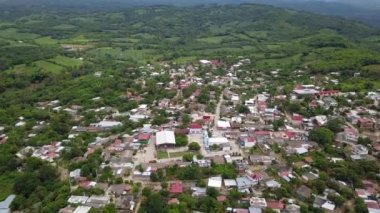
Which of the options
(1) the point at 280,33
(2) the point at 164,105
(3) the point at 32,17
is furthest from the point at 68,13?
(2) the point at 164,105

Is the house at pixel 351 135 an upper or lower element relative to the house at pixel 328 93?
lower

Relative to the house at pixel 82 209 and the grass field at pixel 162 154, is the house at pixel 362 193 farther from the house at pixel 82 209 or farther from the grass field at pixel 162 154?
the house at pixel 82 209

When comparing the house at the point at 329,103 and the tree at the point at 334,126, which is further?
the house at the point at 329,103

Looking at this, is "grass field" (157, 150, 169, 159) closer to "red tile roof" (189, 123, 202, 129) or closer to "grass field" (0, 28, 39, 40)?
"red tile roof" (189, 123, 202, 129)

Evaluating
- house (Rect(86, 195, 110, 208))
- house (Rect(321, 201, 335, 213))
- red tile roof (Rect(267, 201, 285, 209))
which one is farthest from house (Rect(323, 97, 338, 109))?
house (Rect(86, 195, 110, 208))

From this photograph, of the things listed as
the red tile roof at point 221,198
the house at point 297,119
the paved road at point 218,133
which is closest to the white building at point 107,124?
the paved road at point 218,133

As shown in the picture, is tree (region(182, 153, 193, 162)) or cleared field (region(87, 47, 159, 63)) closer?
tree (region(182, 153, 193, 162))
